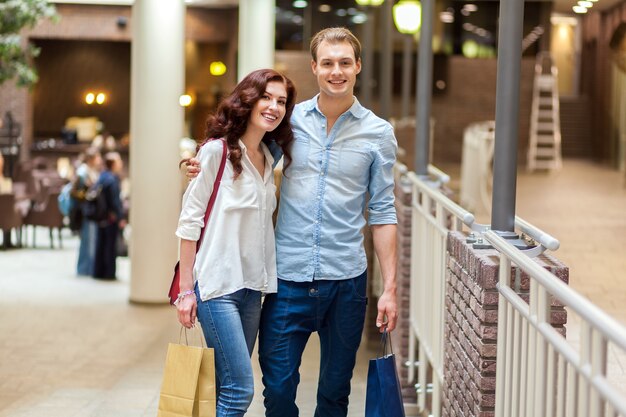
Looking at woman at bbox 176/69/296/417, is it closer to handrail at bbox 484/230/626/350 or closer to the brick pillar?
the brick pillar

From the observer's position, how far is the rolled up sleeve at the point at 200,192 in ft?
12.2

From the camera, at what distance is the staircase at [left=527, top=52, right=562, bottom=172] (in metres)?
23.0

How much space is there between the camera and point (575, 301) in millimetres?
2430

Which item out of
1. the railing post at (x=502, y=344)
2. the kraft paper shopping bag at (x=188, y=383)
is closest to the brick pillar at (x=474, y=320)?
the railing post at (x=502, y=344)

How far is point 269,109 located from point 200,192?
1.12ft

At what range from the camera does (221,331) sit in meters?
3.70

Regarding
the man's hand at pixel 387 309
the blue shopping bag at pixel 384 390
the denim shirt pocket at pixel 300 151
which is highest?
the denim shirt pocket at pixel 300 151

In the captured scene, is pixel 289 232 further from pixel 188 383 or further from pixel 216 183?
pixel 188 383

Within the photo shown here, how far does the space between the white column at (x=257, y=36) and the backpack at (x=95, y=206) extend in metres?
3.69

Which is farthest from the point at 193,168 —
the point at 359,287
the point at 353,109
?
the point at 359,287

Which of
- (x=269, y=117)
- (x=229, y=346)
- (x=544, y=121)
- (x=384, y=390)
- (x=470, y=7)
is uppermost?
(x=470, y=7)

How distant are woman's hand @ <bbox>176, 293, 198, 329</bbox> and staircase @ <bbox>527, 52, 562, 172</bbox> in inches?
769

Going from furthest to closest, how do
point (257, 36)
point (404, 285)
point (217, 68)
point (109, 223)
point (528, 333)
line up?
1. point (217, 68)
2. point (257, 36)
3. point (109, 223)
4. point (404, 285)
5. point (528, 333)

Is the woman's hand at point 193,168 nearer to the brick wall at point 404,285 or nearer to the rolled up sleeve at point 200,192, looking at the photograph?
the rolled up sleeve at point 200,192
